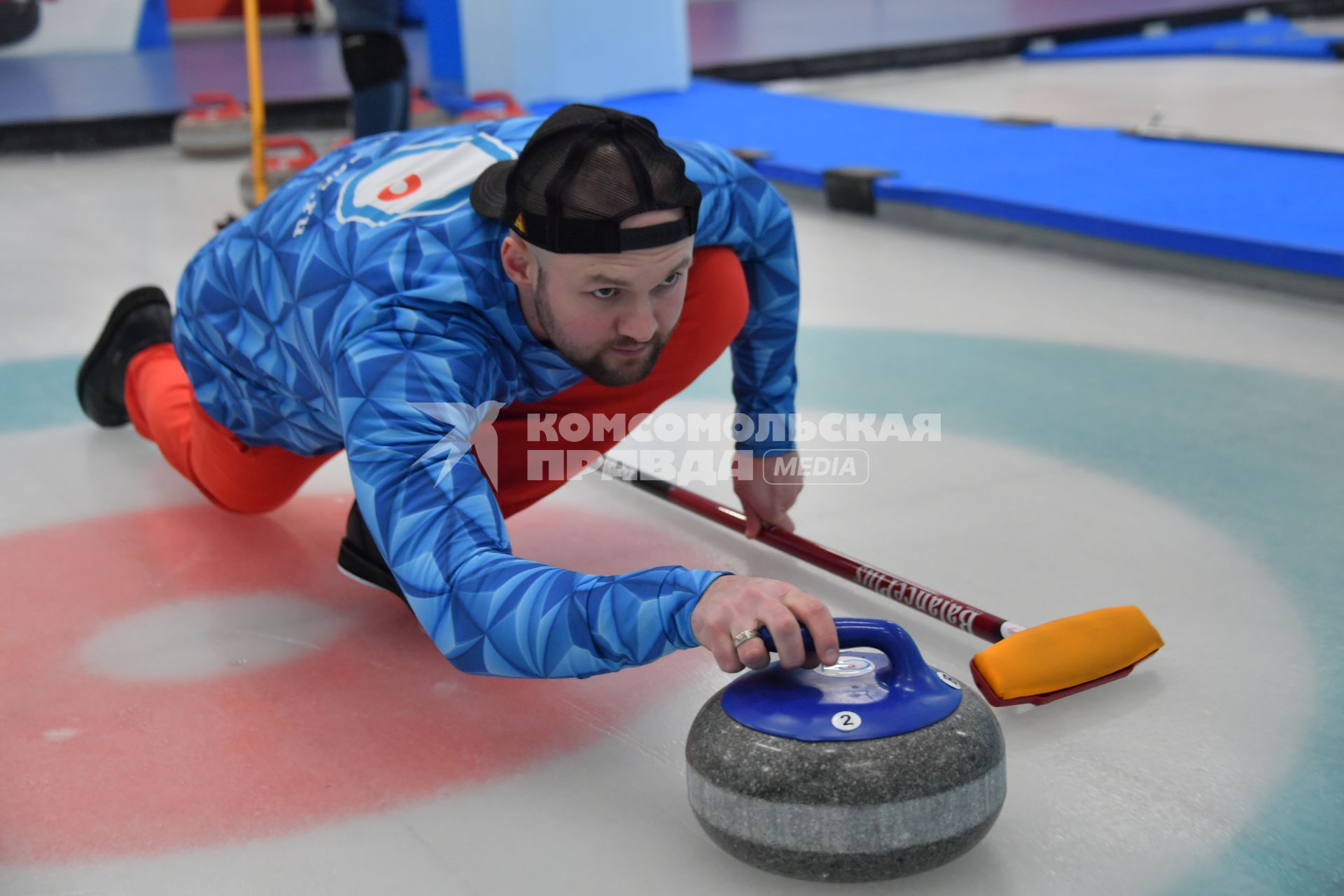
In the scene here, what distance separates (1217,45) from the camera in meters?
7.62

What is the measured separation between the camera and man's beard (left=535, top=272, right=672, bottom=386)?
138 centimetres

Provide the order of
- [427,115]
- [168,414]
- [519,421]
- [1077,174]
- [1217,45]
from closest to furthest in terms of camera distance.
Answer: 1. [519,421]
2. [168,414]
3. [1077,174]
4. [427,115]
5. [1217,45]

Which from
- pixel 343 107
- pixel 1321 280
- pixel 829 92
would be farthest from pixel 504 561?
pixel 829 92

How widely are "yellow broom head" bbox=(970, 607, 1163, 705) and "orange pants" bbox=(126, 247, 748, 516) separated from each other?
54 cm

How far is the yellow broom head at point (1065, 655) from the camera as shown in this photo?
1479 millimetres

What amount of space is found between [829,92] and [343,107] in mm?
2503

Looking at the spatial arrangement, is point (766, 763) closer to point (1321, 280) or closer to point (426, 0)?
point (1321, 280)

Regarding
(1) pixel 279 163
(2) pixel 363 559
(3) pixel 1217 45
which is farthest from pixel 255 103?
(3) pixel 1217 45

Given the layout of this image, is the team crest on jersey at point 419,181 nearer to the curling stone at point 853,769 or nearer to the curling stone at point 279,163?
the curling stone at point 853,769

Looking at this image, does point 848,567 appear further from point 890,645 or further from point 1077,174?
point 1077,174

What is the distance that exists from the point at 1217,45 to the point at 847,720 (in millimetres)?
7494

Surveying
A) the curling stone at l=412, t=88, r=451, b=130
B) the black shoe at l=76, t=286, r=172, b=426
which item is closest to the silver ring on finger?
the black shoe at l=76, t=286, r=172, b=426

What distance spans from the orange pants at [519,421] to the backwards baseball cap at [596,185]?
1.05 feet

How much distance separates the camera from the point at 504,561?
1246 mm
